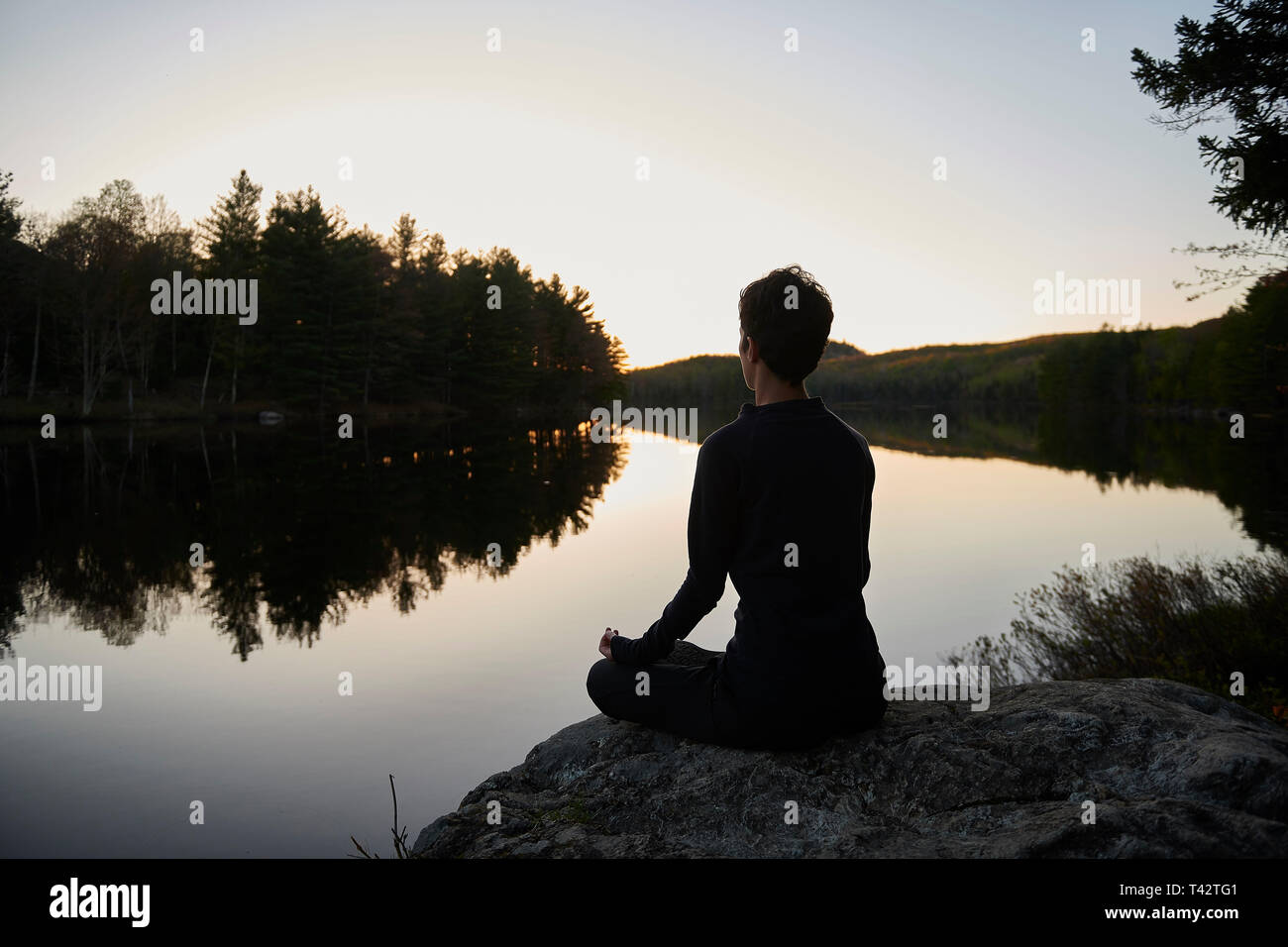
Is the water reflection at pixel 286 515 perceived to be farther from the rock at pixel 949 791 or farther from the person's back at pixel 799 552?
the person's back at pixel 799 552

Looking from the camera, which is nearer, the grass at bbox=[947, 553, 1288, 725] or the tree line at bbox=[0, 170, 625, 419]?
the grass at bbox=[947, 553, 1288, 725]

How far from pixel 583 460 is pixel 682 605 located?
1384 inches

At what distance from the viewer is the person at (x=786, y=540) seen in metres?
3.28

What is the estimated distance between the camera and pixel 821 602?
331 centimetres

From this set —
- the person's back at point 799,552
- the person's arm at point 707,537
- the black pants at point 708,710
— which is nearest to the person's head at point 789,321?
the person's back at point 799,552

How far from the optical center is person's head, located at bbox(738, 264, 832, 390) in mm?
3354

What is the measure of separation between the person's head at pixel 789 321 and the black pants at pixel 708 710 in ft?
4.58

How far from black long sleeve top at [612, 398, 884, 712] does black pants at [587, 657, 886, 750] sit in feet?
0.33

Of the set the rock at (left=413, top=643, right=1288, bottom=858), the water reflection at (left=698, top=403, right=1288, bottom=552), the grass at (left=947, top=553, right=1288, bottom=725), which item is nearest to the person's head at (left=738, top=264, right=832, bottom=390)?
the rock at (left=413, top=643, right=1288, bottom=858)

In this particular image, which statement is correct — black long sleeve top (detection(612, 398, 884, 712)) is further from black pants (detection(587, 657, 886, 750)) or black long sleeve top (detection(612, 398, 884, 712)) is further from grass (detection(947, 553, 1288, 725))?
grass (detection(947, 553, 1288, 725))

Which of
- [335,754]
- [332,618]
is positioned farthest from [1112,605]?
[332,618]

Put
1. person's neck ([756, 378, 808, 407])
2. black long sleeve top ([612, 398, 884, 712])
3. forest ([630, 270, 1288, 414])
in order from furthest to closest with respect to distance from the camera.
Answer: forest ([630, 270, 1288, 414]) < person's neck ([756, 378, 808, 407]) < black long sleeve top ([612, 398, 884, 712])

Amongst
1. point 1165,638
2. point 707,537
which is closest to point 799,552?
point 707,537

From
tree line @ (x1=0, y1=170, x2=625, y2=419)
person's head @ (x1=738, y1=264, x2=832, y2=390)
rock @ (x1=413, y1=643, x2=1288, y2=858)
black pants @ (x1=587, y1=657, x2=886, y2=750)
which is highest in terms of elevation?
tree line @ (x1=0, y1=170, x2=625, y2=419)
